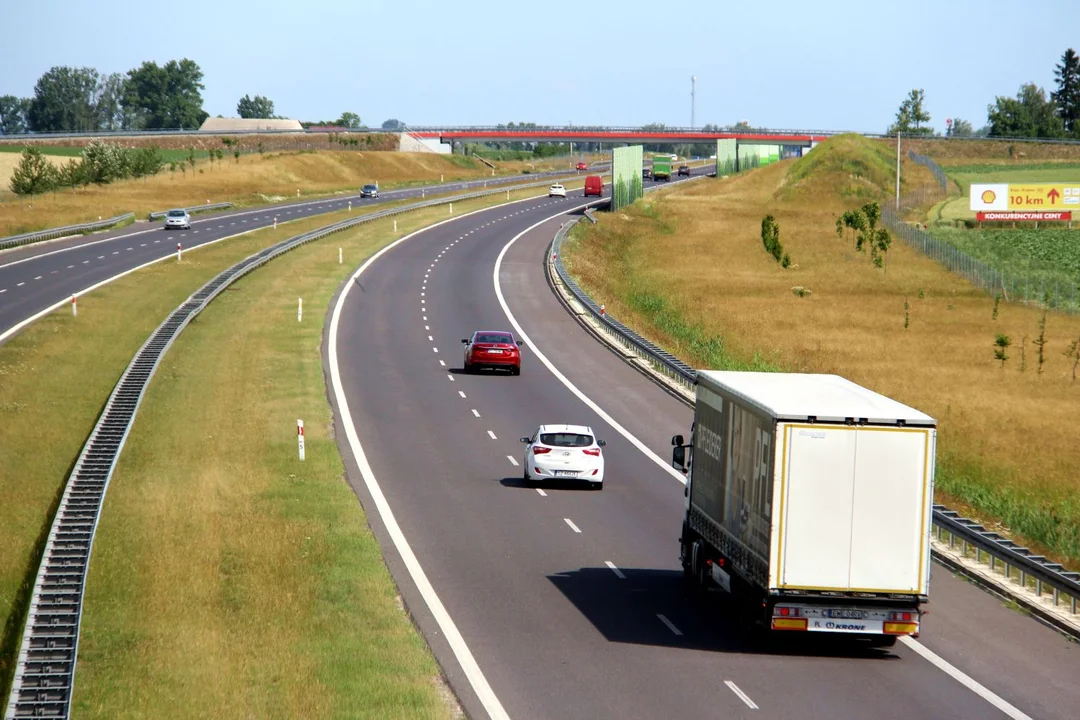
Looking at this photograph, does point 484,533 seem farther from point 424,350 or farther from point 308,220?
point 308,220

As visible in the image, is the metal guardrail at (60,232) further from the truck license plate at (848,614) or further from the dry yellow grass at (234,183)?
the truck license plate at (848,614)

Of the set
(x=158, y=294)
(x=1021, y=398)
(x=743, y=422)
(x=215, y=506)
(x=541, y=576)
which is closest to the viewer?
(x=743, y=422)

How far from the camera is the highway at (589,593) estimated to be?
17859mm

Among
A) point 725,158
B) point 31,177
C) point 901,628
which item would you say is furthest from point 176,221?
point 725,158

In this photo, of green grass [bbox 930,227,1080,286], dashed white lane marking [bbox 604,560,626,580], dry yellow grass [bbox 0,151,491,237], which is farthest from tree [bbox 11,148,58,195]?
dashed white lane marking [bbox 604,560,626,580]

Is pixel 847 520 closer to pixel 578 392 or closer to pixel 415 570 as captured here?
pixel 415 570

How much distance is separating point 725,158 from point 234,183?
6503 centimetres

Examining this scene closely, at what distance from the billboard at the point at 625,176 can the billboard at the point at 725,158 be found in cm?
5752

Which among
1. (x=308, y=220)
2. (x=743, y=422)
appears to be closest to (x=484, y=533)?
(x=743, y=422)

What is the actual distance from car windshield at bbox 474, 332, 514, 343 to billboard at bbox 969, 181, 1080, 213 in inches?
3181

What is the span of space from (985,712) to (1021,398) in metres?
32.4

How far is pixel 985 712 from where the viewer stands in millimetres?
17266

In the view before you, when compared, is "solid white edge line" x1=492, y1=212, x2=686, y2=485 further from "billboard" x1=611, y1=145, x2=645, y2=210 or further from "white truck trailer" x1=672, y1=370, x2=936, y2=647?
"billboard" x1=611, y1=145, x2=645, y2=210

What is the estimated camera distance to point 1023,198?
121m
